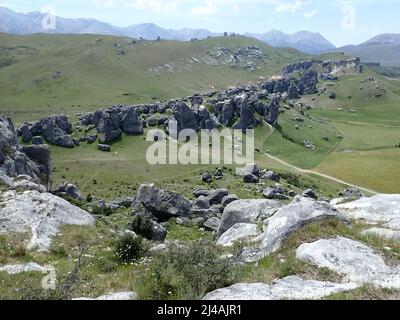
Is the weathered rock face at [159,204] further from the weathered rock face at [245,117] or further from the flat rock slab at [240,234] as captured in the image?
the weathered rock face at [245,117]

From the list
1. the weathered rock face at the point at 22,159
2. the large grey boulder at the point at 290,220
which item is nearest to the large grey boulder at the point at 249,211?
the large grey boulder at the point at 290,220

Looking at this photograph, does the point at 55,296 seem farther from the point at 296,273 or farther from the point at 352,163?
the point at 352,163

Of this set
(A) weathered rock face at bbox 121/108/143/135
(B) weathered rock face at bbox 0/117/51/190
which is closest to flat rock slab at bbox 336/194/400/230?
(B) weathered rock face at bbox 0/117/51/190

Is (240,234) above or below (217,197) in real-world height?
above

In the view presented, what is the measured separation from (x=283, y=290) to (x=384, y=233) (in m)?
8.72

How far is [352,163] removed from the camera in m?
144

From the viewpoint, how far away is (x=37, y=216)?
31.4 m

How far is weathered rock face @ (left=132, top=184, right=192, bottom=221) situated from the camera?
63344mm

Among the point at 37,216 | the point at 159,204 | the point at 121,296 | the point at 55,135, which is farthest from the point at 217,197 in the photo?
the point at 55,135

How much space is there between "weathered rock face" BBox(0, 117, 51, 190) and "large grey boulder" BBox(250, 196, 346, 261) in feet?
145

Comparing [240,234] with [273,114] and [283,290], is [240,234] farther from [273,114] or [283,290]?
[273,114]
